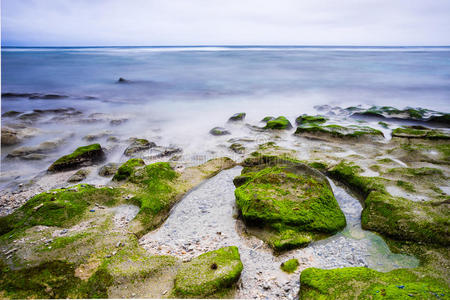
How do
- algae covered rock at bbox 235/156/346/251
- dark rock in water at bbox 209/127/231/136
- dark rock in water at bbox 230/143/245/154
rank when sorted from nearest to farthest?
algae covered rock at bbox 235/156/346/251
dark rock in water at bbox 230/143/245/154
dark rock in water at bbox 209/127/231/136

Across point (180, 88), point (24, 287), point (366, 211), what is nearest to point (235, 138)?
point (366, 211)

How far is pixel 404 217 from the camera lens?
495 cm

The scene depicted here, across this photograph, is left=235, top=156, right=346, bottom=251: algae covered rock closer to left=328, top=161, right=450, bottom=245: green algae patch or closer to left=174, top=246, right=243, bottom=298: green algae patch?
left=328, top=161, right=450, bottom=245: green algae patch

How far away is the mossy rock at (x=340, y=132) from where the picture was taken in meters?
9.70

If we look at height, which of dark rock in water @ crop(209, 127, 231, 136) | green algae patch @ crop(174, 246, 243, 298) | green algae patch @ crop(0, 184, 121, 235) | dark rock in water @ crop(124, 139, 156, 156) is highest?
dark rock in water @ crop(209, 127, 231, 136)

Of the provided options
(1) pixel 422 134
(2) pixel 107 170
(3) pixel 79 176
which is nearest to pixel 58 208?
(3) pixel 79 176

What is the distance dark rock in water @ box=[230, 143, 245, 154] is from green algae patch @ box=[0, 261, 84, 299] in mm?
6292

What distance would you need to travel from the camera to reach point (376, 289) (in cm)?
344

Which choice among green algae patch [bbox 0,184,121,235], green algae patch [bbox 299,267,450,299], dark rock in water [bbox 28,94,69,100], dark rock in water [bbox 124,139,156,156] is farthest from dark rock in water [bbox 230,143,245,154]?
dark rock in water [bbox 28,94,69,100]

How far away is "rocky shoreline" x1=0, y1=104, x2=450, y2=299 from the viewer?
3775 mm

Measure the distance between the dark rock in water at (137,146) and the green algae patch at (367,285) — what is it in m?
7.40

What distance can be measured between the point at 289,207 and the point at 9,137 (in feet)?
36.7

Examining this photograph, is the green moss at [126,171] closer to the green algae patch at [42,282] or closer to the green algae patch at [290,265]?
the green algae patch at [42,282]

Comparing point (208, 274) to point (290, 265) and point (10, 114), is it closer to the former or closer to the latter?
point (290, 265)
